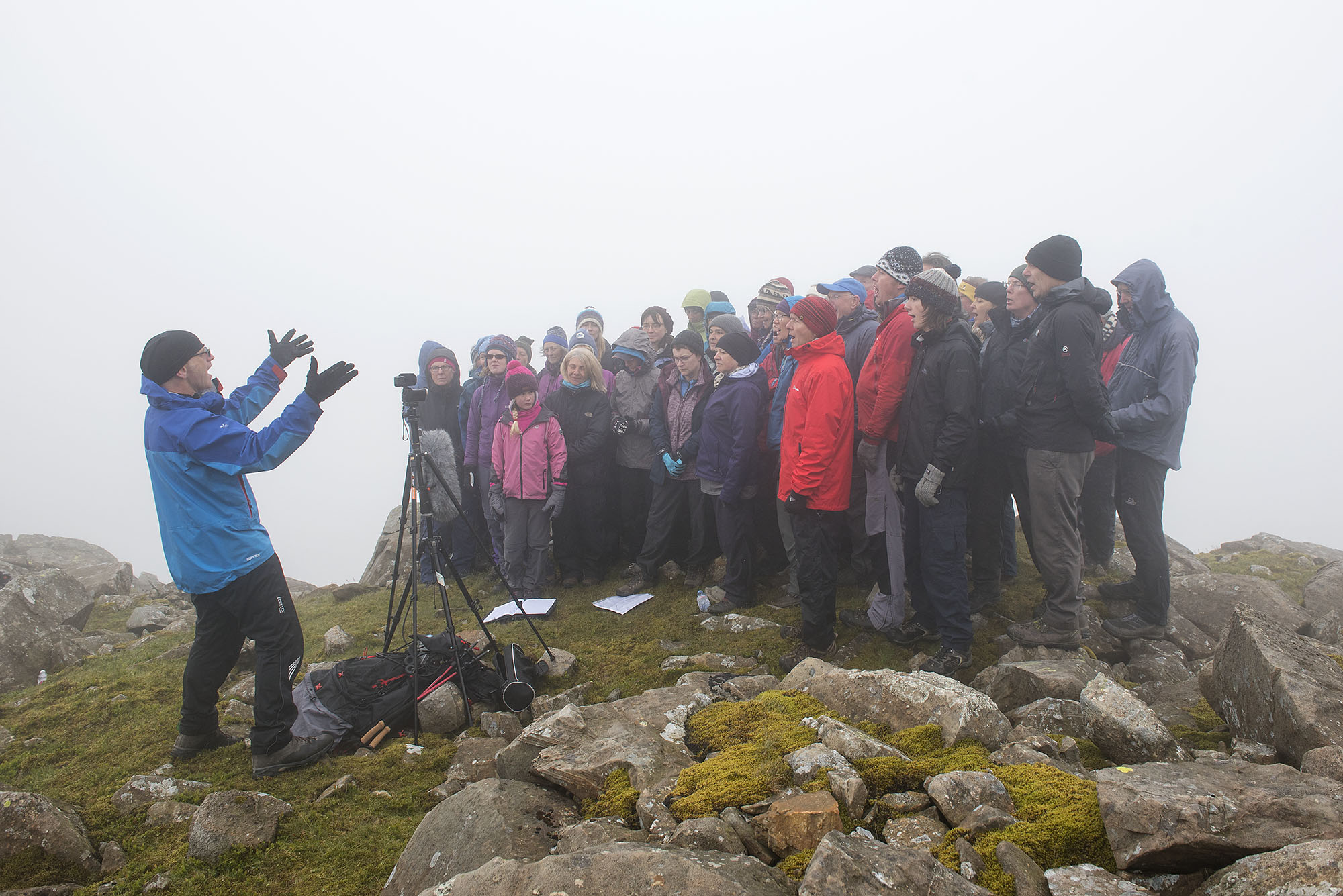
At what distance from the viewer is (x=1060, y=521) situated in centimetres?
505

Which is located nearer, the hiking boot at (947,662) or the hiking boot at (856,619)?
the hiking boot at (947,662)

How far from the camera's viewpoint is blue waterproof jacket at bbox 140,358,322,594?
4.23m

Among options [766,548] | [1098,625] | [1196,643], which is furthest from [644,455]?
[1196,643]

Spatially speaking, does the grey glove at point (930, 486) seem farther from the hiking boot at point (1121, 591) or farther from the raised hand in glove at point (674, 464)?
the raised hand in glove at point (674, 464)

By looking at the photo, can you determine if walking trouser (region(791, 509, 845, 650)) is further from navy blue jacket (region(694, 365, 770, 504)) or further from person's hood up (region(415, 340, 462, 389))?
person's hood up (region(415, 340, 462, 389))

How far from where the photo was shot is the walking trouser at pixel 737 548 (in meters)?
6.75

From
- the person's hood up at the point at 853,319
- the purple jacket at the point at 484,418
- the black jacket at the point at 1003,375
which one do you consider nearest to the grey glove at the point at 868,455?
the black jacket at the point at 1003,375

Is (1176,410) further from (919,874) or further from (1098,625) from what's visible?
(919,874)

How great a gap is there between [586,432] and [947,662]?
4770 mm

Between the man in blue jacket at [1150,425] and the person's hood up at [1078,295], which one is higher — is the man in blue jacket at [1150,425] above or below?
below

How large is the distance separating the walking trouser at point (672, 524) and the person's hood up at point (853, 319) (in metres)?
2.42

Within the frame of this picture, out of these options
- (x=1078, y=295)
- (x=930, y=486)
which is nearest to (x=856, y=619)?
(x=930, y=486)

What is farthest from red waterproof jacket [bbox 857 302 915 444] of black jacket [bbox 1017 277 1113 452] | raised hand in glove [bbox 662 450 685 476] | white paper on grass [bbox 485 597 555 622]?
white paper on grass [bbox 485 597 555 622]

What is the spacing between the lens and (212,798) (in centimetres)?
360
